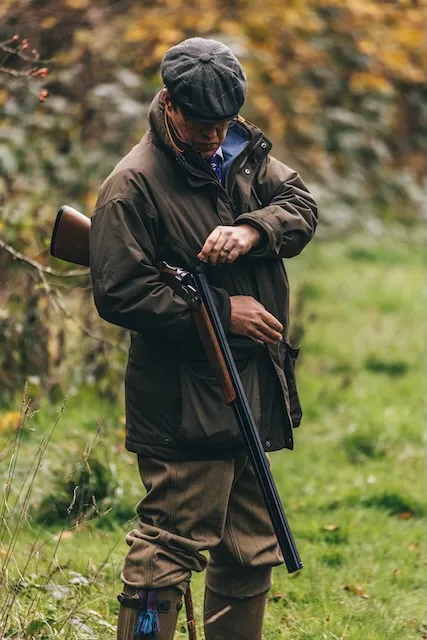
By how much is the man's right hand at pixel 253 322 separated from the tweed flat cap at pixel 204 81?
1.86 ft

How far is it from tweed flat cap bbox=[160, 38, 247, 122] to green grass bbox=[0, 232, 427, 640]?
149cm

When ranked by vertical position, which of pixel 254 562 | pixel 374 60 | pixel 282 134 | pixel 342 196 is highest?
pixel 254 562

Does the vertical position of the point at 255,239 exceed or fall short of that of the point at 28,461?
it exceeds it

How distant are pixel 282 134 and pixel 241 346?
8054 mm

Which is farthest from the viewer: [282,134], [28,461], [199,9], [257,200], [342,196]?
[342,196]

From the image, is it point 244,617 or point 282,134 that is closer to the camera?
point 244,617

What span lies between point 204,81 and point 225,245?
1.58 ft

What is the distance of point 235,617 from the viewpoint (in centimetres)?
402

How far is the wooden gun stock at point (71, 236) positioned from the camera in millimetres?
3646

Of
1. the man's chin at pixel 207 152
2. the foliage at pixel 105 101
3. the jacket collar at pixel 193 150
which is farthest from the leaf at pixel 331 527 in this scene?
the man's chin at pixel 207 152

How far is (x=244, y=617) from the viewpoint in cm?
402

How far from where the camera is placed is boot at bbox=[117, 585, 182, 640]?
360 cm

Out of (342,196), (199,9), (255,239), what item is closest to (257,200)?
(255,239)

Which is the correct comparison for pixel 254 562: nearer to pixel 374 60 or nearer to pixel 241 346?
pixel 241 346
